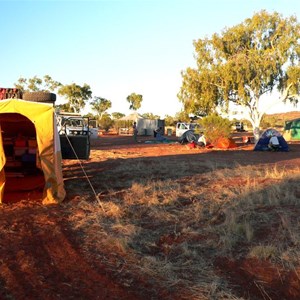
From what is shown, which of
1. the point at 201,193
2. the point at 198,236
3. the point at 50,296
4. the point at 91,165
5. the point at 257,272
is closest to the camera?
the point at 50,296

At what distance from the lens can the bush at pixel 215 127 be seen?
2933 cm

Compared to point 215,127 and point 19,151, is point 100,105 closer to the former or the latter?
point 215,127

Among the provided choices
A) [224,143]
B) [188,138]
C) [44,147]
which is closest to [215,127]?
[224,143]

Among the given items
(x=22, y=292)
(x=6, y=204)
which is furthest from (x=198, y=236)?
(x=6, y=204)

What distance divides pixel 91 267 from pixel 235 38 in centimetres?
2688

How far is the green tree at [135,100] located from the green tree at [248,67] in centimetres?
5659

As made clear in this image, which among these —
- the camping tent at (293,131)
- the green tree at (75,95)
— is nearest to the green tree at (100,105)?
the green tree at (75,95)

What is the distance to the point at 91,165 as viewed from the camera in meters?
17.6

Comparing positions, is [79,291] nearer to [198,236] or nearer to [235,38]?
[198,236]

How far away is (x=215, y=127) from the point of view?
2961 centimetres

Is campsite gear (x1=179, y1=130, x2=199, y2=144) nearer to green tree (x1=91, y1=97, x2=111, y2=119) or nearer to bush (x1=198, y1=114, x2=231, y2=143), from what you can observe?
bush (x1=198, y1=114, x2=231, y2=143)

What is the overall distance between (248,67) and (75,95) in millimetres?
40177

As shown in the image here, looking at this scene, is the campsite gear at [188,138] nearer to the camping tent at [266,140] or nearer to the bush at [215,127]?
the bush at [215,127]

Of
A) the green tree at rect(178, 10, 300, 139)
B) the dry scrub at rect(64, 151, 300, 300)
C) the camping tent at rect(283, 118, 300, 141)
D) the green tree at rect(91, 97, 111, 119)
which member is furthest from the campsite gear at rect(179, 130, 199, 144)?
the green tree at rect(91, 97, 111, 119)
